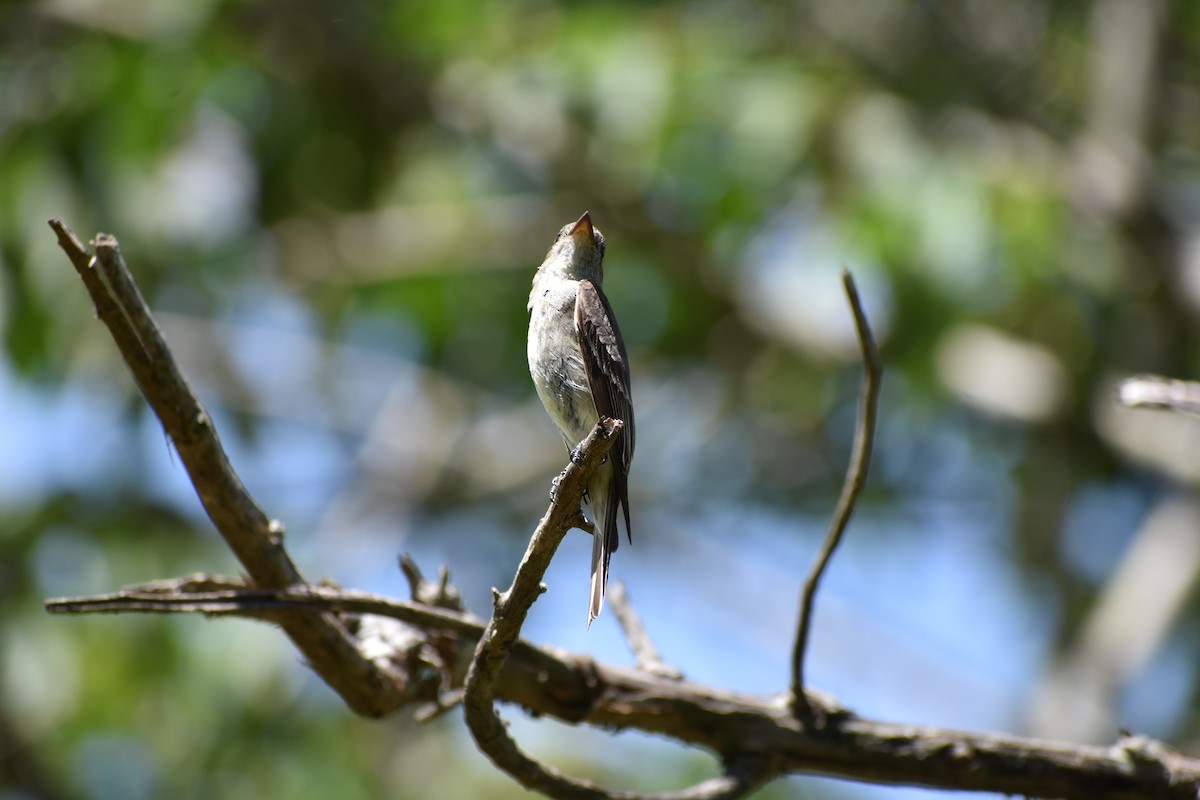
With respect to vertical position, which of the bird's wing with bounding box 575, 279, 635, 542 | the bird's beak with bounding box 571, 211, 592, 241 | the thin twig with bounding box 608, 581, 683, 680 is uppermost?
the bird's beak with bounding box 571, 211, 592, 241

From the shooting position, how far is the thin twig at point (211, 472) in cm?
237

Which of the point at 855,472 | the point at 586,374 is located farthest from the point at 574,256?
the point at 855,472

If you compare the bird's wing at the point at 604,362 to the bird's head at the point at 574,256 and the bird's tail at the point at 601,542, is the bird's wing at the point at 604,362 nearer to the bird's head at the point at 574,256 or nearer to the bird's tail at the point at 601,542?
the bird's tail at the point at 601,542

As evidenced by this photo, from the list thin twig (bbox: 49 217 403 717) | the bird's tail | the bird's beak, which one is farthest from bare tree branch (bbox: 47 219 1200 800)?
the bird's beak

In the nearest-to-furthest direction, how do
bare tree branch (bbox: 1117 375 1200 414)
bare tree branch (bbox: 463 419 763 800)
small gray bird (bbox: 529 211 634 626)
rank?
bare tree branch (bbox: 463 419 763 800) < bare tree branch (bbox: 1117 375 1200 414) < small gray bird (bbox: 529 211 634 626)

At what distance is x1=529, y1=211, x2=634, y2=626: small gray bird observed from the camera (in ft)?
10.7

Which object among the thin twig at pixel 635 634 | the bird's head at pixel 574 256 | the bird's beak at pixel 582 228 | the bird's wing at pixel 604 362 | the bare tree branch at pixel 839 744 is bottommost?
the bare tree branch at pixel 839 744

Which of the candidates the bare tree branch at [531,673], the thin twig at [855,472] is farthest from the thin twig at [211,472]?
the thin twig at [855,472]

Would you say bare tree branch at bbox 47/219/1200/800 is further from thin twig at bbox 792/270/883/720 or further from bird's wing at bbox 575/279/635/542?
Answer: bird's wing at bbox 575/279/635/542

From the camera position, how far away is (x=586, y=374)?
10.9ft

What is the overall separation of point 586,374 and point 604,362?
59 mm

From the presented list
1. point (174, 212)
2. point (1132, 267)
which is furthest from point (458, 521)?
point (1132, 267)

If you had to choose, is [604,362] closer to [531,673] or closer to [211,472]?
[531,673]

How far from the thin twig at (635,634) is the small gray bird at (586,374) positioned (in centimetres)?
15
